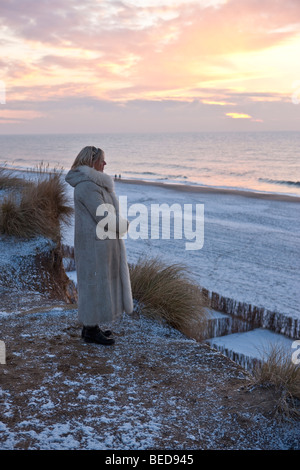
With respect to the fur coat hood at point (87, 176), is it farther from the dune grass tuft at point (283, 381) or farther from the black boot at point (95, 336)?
the dune grass tuft at point (283, 381)

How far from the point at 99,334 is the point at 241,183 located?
107 feet

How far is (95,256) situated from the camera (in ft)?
14.8

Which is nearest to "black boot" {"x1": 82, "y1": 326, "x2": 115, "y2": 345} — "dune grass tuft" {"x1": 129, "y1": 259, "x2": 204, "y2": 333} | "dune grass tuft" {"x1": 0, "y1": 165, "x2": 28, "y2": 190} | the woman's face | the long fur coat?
the long fur coat

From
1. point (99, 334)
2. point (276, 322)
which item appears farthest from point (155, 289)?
point (276, 322)

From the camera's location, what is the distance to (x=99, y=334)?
187 inches

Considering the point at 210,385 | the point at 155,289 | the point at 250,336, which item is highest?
the point at 155,289

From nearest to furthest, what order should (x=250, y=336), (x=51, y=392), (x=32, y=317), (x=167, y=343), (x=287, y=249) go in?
(x=51, y=392) → (x=167, y=343) → (x=32, y=317) → (x=250, y=336) → (x=287, y=249)

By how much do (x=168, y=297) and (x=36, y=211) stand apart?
347cm

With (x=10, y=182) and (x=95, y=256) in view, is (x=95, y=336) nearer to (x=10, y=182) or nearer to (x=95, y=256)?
(x=95, y=256)

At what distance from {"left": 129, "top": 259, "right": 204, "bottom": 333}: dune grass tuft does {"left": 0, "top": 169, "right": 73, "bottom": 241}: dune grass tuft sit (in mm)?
2456

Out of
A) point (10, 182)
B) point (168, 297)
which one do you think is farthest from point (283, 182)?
point (168, 297)

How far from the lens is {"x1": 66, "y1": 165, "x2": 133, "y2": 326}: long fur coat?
4.40m
